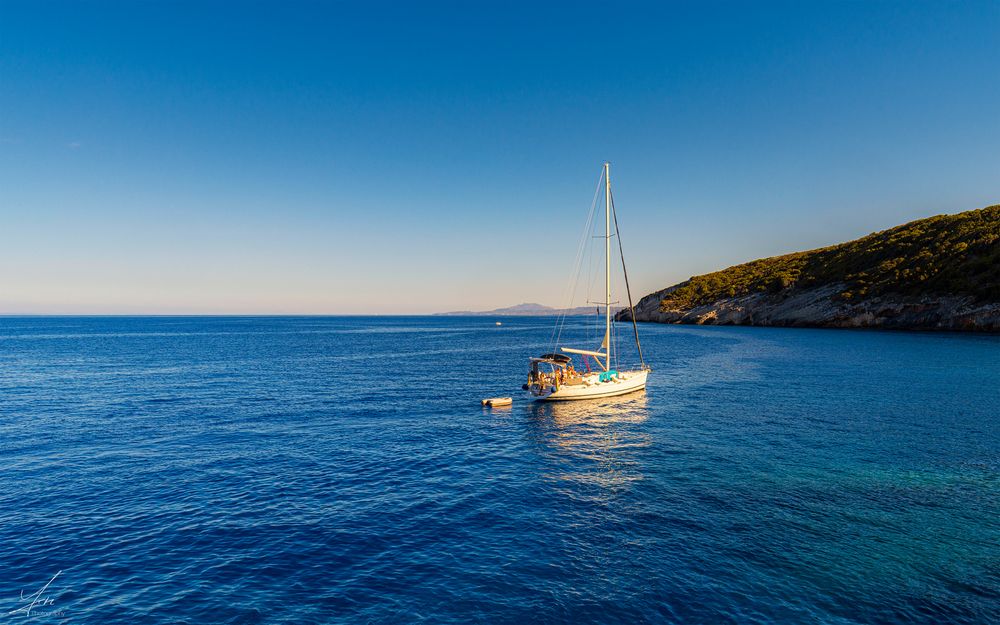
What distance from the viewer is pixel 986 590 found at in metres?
14.4

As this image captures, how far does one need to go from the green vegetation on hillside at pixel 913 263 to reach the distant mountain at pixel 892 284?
0.19 m

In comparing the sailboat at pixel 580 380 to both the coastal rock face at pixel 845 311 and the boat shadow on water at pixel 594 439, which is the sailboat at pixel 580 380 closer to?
the boat shadow on water at pixel 594 439

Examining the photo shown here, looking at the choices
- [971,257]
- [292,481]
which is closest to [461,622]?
[292,481]

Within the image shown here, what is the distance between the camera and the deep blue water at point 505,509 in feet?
47.1

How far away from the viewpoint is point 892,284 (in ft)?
390

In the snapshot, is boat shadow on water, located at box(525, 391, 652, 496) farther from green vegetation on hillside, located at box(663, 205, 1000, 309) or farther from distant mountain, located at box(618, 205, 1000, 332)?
green vegetation on hillside, located at box(663, 205, 1000, 309)

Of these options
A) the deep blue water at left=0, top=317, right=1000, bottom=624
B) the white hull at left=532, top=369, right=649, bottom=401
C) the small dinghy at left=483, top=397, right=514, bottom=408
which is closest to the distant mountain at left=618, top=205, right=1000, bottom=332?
the deep blue water at left=0, top=317, right=1000, bottom=624

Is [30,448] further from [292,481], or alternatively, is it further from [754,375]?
[754,375]

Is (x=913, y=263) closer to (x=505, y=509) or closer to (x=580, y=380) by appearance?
(x=580, y=380)

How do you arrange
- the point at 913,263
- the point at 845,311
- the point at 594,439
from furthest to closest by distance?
the point at 845,311
the point at 913,263
the point at 594,439

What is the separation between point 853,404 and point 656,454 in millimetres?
24050
